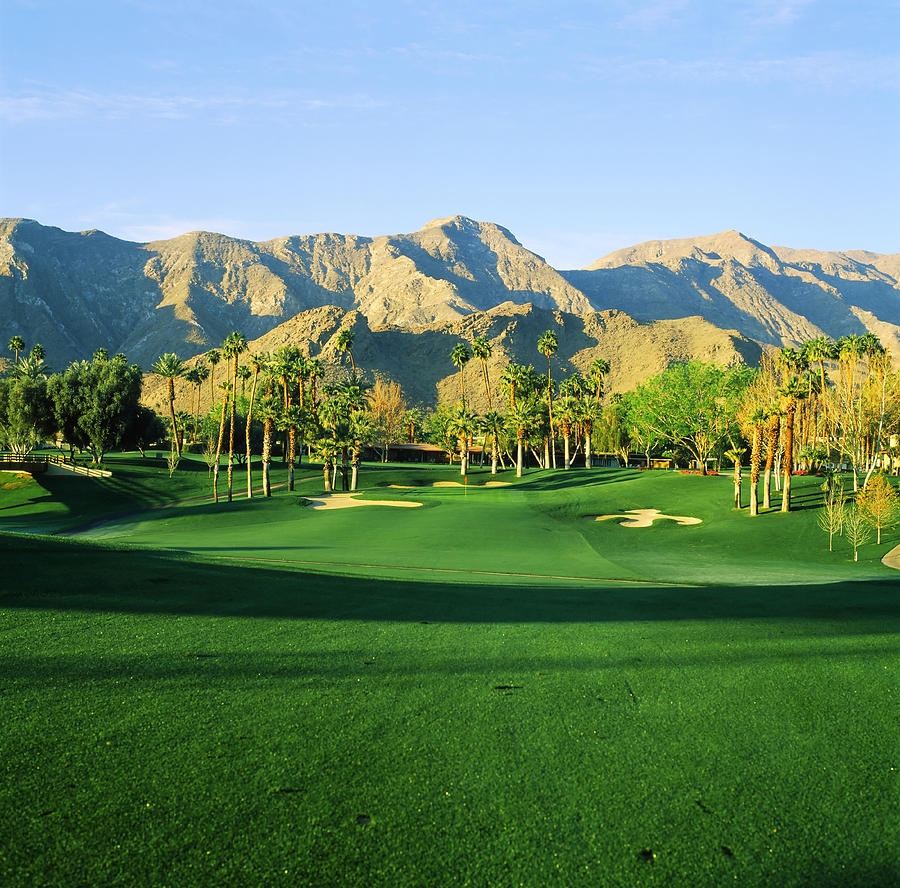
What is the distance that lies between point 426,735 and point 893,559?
86.0ft

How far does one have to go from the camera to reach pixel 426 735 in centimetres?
512

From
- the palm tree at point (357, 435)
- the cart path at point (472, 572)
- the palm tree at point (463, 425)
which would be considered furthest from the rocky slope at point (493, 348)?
the cart path at point (472, 572)

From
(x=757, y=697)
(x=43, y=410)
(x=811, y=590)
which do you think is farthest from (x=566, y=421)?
(x=757, y=697)

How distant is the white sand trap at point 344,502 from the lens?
45094 millimetres

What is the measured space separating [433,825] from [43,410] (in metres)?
75.2

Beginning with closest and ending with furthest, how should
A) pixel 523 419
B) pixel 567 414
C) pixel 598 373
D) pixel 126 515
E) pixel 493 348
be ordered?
pixel 126 515, pixel 523 419, pixel 567 414, pixel 598 373, pixel 493 348

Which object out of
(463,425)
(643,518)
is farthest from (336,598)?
(463,425)

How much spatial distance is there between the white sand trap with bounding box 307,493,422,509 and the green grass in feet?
110

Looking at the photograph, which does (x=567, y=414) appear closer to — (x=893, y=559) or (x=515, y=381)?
(x=515, y=381)

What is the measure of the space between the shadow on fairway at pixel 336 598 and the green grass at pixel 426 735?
94 mm

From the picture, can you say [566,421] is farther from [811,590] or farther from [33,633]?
[33,633]

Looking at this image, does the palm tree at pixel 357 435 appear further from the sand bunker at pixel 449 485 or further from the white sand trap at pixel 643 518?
the white sand trap at pixel 643 518

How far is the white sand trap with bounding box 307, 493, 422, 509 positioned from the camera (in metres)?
45.1

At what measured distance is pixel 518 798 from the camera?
4.29 metres
